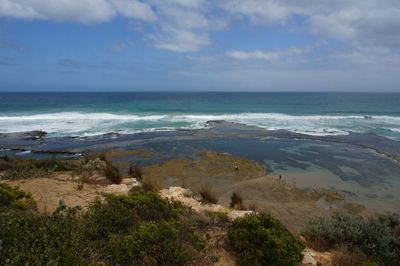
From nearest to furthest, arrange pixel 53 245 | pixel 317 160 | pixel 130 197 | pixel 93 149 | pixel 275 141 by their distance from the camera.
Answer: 1. pixel 53 245
2. pixel 130 197
3. pixel 317 160
4. pixel 93 149
5. pixel 275 141

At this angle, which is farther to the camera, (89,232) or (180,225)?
(180,225)

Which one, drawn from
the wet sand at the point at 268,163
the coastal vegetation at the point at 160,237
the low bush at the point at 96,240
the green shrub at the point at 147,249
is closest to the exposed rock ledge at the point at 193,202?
the coastal vegetation at the point at 160,237

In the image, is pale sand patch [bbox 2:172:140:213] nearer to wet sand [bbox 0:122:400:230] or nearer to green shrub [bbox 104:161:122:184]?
green shrub [bbox 104:161:122:184]

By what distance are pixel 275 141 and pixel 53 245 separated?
72.7ft

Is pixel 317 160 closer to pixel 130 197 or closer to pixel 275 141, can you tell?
pixel 275 141

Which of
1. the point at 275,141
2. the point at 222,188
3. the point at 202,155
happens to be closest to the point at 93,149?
the point at 202,155

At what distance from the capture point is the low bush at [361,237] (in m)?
6.15

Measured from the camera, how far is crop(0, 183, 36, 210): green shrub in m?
6.38

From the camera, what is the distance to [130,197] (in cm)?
648

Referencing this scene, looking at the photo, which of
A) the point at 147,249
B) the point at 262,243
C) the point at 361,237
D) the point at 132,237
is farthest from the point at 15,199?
the point at 361,237

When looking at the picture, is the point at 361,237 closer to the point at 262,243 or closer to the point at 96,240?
the point at 262,243

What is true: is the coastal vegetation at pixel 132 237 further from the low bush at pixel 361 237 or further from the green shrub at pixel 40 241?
the low bush at pixel 361 237

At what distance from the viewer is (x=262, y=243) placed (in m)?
5.27

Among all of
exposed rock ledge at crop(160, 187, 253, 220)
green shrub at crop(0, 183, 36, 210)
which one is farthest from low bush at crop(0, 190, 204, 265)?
exposed rock ledge at crop(160, 187, 253, 220)
